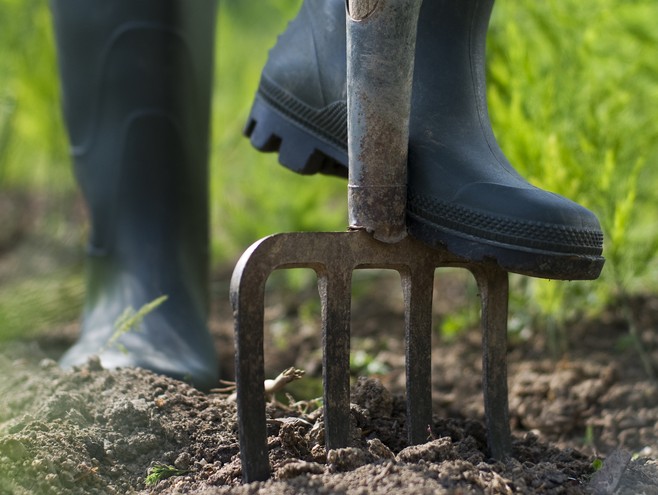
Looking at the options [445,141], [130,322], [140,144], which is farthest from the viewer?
[140,144]

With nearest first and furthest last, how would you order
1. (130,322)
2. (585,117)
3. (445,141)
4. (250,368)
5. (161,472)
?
A: (250,368)
(161,472)
(445,141)
(130,322)
(585,117)

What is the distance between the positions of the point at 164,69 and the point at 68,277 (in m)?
1.39

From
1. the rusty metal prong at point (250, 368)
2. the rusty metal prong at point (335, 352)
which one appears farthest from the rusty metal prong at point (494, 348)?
the rusty metal prong at point (250, 368)

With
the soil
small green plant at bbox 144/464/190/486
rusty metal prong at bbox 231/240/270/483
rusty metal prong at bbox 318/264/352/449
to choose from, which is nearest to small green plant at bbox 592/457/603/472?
the soil

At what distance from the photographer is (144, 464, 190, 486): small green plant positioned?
48.2 inches

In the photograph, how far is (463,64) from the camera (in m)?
1.43

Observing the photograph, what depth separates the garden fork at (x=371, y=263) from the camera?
3.73 ft

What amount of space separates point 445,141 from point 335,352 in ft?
1.27

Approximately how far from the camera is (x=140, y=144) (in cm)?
191

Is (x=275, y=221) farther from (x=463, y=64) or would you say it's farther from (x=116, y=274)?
(x=463, y=64)

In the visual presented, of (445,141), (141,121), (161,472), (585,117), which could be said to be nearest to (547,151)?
(585,117)

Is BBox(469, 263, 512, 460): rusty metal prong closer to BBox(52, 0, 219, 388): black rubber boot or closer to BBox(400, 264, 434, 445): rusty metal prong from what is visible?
BBox(400, 264, 434, 445): rusty metal prong

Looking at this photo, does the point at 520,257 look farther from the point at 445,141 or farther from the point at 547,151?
the point at 547,151

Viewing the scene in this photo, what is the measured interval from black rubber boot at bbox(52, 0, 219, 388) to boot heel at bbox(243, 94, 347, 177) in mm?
363
